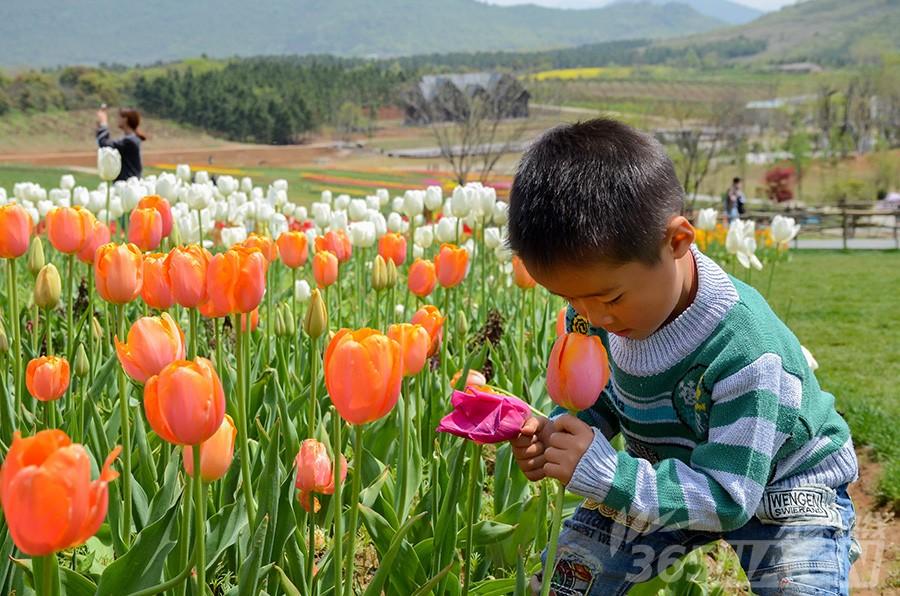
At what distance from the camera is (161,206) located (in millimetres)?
3240

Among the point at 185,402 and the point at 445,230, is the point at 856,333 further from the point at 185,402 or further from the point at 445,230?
the point at 185,402

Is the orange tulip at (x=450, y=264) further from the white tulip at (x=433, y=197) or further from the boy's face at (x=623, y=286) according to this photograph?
the white tulip at (x=433, y=197)

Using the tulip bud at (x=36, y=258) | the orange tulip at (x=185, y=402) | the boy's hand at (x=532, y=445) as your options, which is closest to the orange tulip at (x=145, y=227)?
the tulip bud at (x=36, y=258)

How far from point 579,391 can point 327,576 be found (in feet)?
2.39

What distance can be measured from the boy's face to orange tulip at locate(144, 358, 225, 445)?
2.29 ft

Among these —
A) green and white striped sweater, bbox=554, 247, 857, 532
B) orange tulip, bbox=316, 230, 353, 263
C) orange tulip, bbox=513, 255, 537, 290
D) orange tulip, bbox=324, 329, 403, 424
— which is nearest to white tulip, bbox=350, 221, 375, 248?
orange tulip, bbox=316, 230, 353, 263

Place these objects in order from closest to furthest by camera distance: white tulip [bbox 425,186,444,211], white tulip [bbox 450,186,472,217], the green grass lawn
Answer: white tulip [bbox 450,186,472,217], the green grass lawn, white tulip [bbox 425,186,444,211]

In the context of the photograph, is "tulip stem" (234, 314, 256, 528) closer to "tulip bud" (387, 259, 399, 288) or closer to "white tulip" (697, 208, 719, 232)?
"tulip bud" (387, 259, 399, 288)

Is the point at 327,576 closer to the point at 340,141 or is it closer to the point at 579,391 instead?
the point at 579,391

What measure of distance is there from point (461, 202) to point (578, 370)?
241 cm

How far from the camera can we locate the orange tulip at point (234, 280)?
1825 mm

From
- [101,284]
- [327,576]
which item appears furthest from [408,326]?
[101,284]

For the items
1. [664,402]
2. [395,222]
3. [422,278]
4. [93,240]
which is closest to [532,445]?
[664,402]

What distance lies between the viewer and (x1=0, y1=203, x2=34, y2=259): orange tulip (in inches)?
96.7
